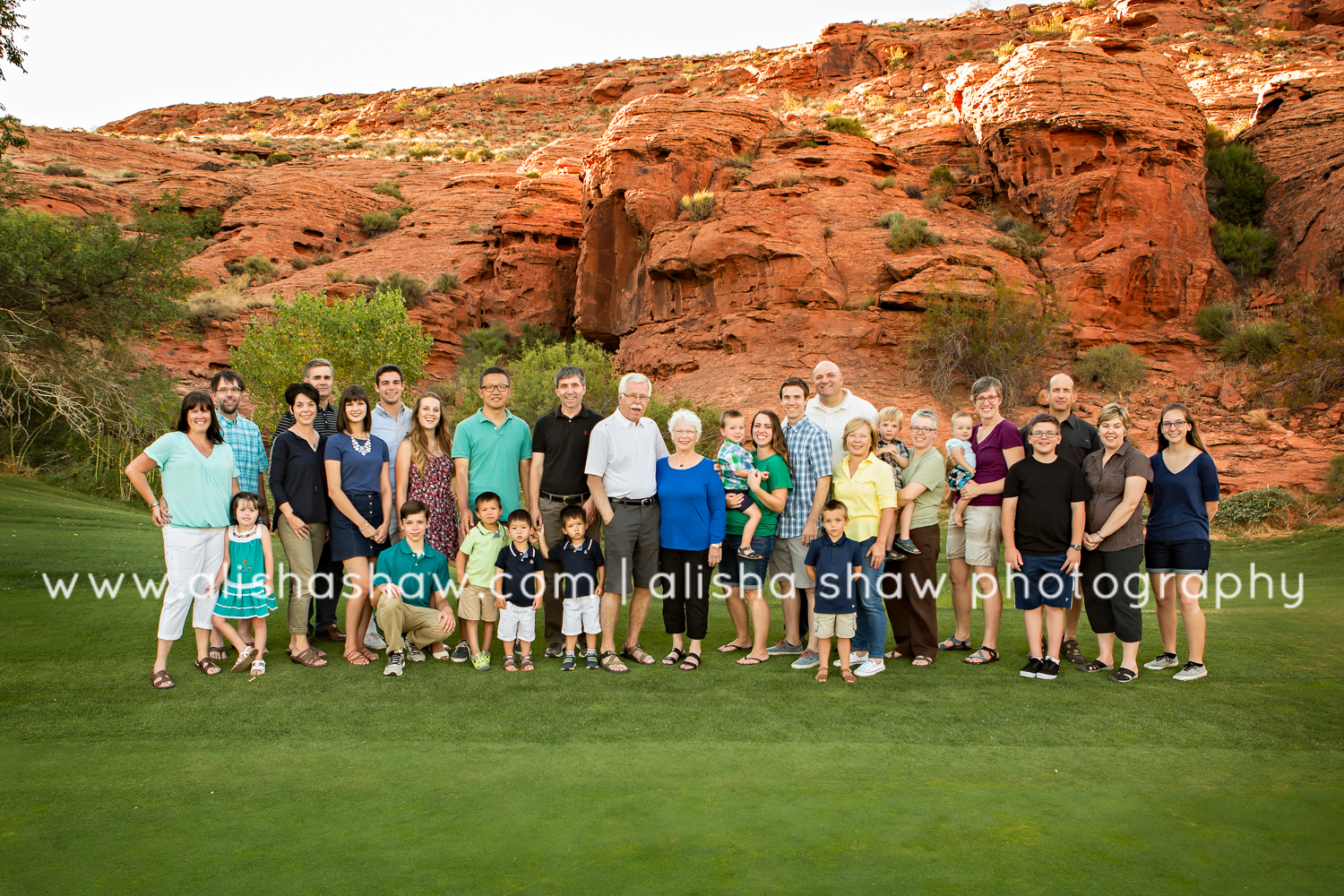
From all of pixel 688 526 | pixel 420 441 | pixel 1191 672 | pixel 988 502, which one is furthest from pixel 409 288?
pixel 1191 672

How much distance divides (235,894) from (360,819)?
0.64 metres

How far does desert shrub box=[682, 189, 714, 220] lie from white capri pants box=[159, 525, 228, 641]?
65.6 feet

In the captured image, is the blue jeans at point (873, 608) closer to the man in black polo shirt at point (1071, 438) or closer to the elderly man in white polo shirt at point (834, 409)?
the elderly man in white polo shirt at point (834, 409)

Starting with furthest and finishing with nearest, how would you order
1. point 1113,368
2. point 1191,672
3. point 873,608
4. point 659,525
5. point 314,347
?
point 1113,368
point 314,347
point 659,525
point 873,608
point 1191,672

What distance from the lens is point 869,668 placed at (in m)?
A: 5.69

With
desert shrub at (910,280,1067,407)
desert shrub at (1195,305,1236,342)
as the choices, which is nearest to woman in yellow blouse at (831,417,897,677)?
desert shrub at (910,280,1067,407)

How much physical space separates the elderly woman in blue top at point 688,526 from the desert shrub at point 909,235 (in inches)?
702

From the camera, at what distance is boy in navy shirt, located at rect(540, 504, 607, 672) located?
18.9 feet

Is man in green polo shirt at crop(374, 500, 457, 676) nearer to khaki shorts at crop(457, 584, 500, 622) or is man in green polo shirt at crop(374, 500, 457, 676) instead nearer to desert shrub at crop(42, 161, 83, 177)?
khaki shorts at crop(457, 584, 500, 622)

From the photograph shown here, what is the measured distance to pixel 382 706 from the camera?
4.93 m

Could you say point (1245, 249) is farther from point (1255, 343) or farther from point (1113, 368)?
point (1113, 368)

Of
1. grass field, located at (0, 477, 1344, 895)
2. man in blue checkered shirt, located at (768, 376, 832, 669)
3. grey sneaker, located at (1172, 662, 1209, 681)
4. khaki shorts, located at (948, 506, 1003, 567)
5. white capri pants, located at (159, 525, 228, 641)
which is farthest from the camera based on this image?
khaki shorts, located at (948, 506, 1003, 567)

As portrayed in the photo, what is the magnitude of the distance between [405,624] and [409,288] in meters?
25.4

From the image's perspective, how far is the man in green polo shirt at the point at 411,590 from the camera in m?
5.70
